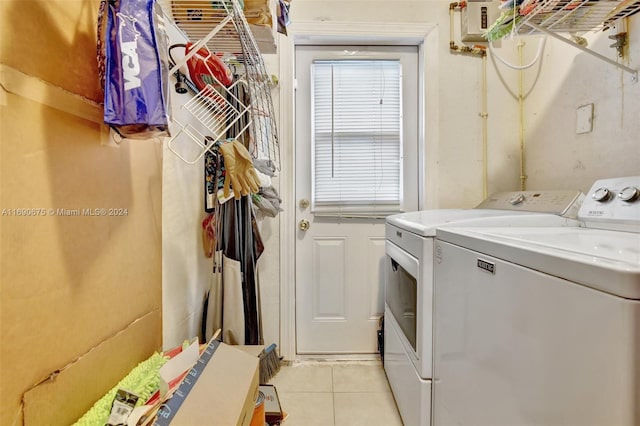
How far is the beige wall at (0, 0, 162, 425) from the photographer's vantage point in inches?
23.2

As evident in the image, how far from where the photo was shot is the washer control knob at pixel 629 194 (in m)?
0.99

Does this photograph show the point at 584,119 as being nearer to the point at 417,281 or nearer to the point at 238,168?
the point at 417,281

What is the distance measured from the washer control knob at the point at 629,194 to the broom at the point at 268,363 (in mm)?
1698

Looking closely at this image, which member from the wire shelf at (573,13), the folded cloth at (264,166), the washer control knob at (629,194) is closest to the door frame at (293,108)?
the folded cloth at (264,166)

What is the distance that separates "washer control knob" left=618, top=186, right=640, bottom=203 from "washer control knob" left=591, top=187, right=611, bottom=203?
0.04 m

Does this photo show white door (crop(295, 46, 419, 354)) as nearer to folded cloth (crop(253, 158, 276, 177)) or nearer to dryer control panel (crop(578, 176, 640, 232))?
folded cloth (crop(253, 158, 276, 177))

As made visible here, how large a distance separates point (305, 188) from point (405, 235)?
2.97ft

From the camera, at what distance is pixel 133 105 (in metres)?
0.69

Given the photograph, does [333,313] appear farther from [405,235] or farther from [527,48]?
[527,48]

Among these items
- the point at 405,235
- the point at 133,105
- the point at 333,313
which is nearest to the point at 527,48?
the point at 405,235

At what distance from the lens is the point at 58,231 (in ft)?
2.25

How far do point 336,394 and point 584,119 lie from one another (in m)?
1.90

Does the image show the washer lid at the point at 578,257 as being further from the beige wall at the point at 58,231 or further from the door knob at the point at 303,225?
the door knob at the point at 303,225

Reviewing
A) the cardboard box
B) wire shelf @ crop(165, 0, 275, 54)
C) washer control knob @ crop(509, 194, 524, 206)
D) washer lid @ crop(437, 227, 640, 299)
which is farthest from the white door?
washer lid @ crop(437, 227, 640, 299)
